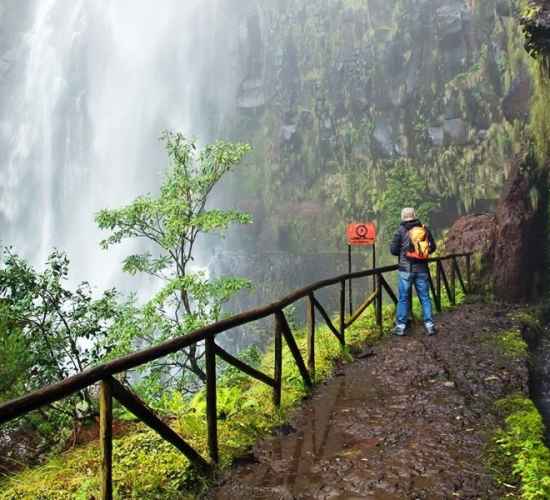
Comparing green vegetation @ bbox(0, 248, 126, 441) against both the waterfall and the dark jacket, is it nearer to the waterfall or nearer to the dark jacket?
the dark jacket

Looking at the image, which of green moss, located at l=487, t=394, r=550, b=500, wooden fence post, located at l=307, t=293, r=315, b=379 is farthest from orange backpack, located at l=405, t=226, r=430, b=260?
green moss, located at l=487, t=394, r=550, b=500

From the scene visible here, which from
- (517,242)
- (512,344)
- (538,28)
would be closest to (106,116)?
(538,28)

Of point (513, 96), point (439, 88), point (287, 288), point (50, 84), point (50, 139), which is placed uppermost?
point (50, 84)

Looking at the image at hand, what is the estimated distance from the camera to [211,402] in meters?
3.84

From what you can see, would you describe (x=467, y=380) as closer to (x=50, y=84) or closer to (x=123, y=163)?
(x=123, y=163)

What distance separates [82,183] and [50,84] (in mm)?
11464

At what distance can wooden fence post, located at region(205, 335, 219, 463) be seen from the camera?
3803 mm

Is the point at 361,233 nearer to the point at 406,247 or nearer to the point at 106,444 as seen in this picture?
the point at 406,247

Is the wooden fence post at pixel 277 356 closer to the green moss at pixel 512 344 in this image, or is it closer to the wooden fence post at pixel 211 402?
the wooden fence post at pixel 211 402

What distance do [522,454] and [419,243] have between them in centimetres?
438

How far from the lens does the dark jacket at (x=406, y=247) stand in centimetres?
785

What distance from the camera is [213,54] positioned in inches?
1724

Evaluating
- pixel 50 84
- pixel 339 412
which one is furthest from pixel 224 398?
pixel 50 84

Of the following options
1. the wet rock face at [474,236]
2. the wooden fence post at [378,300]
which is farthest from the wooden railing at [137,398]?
the wet rock face at [474,236]
